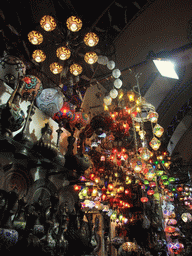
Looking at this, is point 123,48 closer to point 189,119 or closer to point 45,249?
point 45,249

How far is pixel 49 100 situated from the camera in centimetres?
303

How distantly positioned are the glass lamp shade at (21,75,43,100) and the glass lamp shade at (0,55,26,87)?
133mm

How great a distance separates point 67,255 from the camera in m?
2.61

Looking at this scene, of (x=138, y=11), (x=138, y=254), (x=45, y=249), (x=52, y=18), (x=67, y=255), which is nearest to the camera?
(x=45, y=249)

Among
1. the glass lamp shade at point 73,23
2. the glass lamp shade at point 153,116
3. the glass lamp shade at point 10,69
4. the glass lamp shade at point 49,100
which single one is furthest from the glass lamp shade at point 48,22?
the glass lamp shade at point 153,116

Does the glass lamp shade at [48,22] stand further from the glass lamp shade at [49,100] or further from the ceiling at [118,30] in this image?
the glass lamp shade at [49,100]

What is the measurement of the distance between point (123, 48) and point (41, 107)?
18.0ft

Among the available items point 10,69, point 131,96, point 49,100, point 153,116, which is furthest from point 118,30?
point 10,69

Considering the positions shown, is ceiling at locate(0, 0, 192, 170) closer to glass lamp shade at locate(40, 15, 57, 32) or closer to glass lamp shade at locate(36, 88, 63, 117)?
glass lamp shade at locate(40, 15, 57, 32)

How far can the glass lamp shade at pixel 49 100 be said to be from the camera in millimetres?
3034

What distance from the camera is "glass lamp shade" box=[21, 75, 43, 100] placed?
2.96 metres

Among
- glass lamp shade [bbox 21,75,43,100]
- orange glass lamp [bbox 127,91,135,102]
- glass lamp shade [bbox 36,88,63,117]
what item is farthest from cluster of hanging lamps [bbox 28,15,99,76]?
orange glass lamp [bbox 127,91,135,102]

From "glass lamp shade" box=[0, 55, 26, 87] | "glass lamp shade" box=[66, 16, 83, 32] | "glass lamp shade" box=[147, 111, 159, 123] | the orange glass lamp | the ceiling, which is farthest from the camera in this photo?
the orange glass lamp

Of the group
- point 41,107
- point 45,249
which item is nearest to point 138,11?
point 41,107
